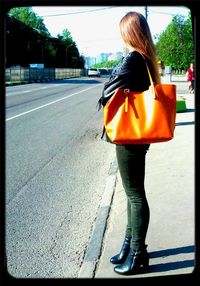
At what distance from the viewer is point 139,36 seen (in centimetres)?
227

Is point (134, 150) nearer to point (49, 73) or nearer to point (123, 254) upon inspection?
point (123, 254)

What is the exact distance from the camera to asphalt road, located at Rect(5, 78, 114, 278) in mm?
3121

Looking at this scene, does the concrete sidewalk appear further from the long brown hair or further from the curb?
the long brown hair

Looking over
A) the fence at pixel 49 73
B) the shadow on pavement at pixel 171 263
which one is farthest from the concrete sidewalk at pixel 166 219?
the fence at pixel 49 73

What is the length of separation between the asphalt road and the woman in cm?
51

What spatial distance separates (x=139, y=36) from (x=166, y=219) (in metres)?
1.45

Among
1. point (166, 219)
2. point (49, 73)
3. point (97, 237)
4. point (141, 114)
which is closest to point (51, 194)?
point (97, 237)

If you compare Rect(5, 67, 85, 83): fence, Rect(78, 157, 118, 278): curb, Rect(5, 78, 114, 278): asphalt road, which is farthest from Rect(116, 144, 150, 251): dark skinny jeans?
Rect(5, 67, 85, 83): fence

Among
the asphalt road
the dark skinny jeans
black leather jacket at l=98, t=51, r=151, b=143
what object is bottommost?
the asphalt road

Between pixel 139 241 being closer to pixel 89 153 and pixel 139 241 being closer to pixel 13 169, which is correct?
pixel 13 169

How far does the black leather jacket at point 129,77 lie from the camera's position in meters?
2.21

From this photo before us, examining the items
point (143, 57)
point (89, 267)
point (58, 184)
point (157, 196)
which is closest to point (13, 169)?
point (58, 184)

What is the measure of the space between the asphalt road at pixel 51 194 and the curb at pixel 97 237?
0.08 m

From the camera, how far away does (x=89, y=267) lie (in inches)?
113
